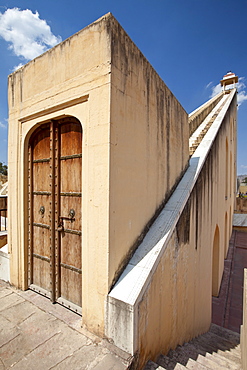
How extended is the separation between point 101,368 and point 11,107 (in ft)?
13.7

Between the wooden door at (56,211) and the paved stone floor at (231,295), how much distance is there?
21.1 feet

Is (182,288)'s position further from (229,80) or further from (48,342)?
(229,80)

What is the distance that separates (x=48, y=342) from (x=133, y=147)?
2728 millimetres

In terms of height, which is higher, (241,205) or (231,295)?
(241,205)

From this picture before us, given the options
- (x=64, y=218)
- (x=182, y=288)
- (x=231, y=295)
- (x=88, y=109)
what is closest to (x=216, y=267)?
(x=231, y=295)

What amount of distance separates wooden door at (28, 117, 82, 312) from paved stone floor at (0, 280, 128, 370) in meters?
0.26

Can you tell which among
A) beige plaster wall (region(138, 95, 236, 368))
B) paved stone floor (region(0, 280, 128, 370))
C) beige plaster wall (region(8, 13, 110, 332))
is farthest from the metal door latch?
beige plaster wall (region(138, 95, 236, 368))

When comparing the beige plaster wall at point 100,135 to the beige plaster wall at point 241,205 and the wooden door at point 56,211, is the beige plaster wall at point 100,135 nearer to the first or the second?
the wooden door at point 56,211

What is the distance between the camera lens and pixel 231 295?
8133mm

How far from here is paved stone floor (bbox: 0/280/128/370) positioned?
2.11 meters

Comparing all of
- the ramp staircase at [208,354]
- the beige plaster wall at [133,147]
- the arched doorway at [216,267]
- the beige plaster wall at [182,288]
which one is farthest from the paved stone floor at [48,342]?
the arched doorway at [216,267]

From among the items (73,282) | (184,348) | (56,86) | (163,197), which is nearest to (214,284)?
(184,348)

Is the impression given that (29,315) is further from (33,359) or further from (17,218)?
(17,218)

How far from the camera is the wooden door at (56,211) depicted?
299cm
